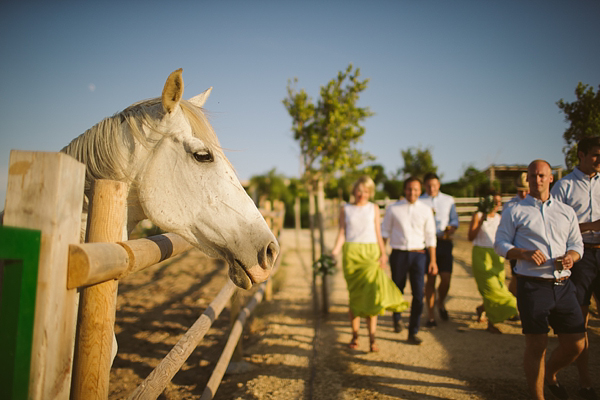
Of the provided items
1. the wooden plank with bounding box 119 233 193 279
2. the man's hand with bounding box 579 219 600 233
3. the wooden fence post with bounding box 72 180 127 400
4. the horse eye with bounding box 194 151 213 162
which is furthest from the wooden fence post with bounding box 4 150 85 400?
the man's hand with bounding box 579 219 600 233

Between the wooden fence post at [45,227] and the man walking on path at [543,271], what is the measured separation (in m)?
2.73

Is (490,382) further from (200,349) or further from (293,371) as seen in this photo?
(200,349)

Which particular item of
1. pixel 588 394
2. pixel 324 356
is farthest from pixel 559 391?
pixel 324 356

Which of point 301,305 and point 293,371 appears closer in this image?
point 293,371

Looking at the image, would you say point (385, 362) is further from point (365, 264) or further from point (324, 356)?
point (365, 264)

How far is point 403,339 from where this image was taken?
163 inches

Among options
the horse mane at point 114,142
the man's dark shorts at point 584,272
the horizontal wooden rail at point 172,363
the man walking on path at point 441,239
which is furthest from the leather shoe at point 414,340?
the horse mane at point 114,142

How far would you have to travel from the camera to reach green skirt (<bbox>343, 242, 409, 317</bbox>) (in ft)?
11.8

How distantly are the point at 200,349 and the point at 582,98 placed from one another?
18.7 ft

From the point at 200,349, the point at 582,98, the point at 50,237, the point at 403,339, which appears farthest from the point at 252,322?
the point at 582,98

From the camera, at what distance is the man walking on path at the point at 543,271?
237 cm

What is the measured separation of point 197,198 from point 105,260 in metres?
0.67

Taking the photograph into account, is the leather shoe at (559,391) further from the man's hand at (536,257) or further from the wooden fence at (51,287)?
the wooden fence at (51,287)

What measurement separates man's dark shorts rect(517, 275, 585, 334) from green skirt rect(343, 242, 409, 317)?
4.53ft
